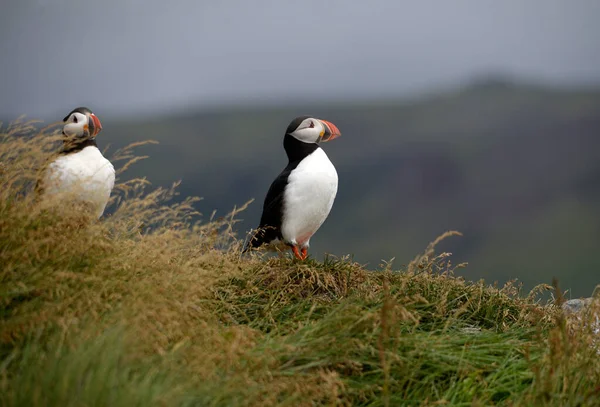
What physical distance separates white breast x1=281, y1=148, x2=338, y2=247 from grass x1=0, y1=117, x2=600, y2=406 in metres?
1.50

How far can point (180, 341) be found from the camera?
14.5ft

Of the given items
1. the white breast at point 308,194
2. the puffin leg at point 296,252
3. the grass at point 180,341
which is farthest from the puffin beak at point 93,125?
the puffin leg at point 296,252

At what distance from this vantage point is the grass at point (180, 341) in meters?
3.79

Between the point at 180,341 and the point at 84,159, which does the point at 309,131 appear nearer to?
the point at 84,159

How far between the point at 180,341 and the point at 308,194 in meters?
3.14

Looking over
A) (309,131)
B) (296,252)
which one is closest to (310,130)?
(309,131)

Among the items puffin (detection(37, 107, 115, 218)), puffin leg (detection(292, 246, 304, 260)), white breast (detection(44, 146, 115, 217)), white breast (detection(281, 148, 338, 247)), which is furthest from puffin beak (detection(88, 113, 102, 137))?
puffin leg (detection(292, 246, 304, 260))

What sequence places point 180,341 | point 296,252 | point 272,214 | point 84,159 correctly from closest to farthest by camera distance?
point 180,341
point 84,159
point 296,252
point 272,214

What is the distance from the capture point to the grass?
12.4 feet

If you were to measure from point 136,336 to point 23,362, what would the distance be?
2.02 ft

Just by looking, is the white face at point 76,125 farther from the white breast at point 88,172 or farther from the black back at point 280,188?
the black back at point 280,188

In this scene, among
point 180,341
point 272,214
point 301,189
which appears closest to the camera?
point 180,341

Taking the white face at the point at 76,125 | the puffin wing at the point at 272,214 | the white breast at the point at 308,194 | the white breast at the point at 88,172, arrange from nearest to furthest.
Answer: the white breast at the point at 88,172, the white face at the point at 76,125, the white breast at the point at 308,194, the puffin wing at the point at 272,214

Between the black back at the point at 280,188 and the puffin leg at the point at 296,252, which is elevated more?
the black back at the point at 280,188
